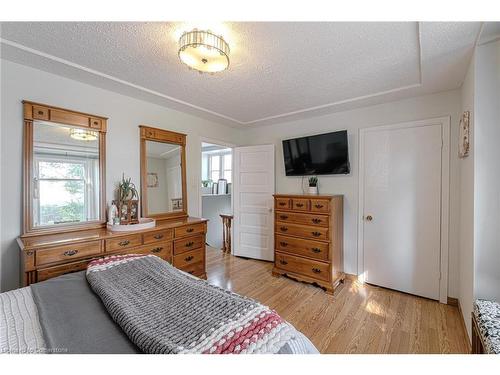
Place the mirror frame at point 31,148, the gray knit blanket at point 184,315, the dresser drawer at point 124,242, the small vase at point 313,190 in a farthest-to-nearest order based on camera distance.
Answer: the small vase at point 313,190 → the dresser drawer at point 124,242 → the mirror frame at point 31,148 → the gray knit blanket at point 184,315

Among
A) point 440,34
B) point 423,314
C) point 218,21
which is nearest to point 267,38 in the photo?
point 218,21

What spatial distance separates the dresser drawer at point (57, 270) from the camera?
1.69 m

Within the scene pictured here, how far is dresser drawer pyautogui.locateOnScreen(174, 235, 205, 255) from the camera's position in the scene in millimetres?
2562

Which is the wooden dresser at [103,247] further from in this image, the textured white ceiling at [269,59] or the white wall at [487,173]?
the white wall at [487,173]

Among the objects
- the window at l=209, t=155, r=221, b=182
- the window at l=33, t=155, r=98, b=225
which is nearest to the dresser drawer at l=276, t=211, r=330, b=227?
the window at l=33, t=155, r=98, b=225

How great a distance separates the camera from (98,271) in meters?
1.36

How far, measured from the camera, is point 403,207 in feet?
8.63

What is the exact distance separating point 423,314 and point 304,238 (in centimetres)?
138

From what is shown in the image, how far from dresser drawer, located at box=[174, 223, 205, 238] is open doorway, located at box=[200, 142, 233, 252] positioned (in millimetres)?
1618

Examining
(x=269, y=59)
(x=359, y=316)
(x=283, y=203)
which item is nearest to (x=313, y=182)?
(x=283, y=203)

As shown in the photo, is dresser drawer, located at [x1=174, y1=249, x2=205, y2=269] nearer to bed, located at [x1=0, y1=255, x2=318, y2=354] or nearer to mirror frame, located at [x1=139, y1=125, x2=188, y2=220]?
mirror frame, located at [x1=139, y1=125, x2=188, y2=220]

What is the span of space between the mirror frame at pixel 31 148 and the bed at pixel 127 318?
104 cm

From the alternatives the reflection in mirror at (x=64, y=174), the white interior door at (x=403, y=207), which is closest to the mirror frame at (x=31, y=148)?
the reflection in mirror at (x=64, y=174)
